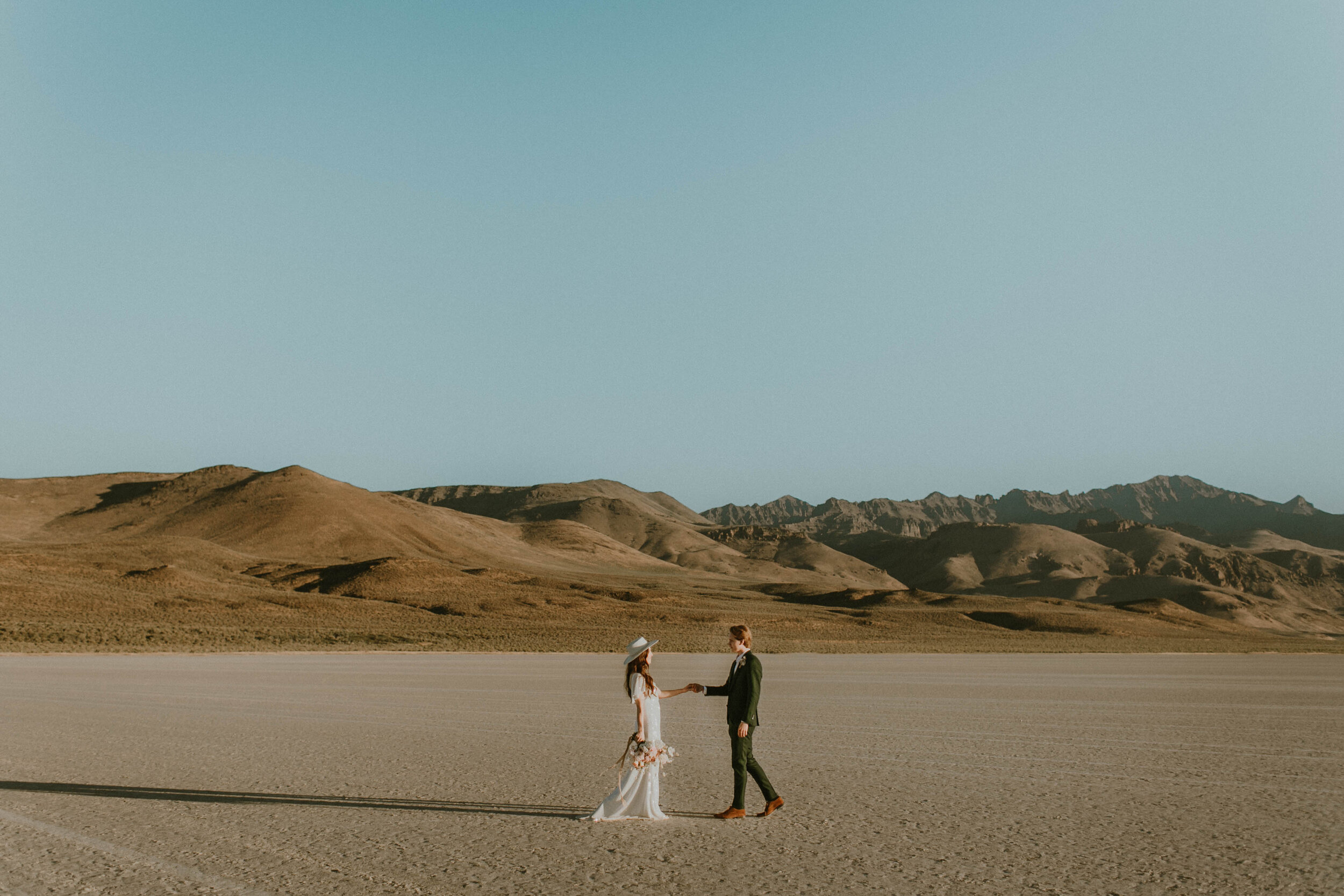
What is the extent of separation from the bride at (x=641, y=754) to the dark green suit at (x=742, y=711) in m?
0.33

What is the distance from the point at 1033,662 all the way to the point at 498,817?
112 feet

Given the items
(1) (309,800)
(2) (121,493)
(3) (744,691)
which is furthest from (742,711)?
(2) (121,493)

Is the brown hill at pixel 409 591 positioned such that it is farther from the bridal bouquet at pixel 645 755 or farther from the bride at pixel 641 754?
the bridal bouquet at pixel 645 755

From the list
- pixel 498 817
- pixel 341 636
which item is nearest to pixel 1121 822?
pixel 498 817

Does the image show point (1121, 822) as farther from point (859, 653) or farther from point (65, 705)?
point (859, 653)

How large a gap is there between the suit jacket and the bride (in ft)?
1.07

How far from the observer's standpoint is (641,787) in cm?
872

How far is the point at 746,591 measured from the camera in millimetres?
129375

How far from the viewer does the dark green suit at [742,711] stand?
8.45 metres

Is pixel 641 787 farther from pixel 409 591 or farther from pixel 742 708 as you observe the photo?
pixel 409 591

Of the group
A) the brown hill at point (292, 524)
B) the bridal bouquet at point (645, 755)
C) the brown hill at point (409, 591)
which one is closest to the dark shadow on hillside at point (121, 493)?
the brown hill at point (292, 524)

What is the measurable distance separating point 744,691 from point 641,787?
1237 mm

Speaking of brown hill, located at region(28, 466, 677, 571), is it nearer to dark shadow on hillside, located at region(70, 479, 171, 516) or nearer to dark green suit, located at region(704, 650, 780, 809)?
dark shadow on hillside, located at region(70, 479, 171, 516)

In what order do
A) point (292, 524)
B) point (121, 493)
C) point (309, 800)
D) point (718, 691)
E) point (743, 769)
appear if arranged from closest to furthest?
point (743, 769) < point (718, 691) < point (309, 800) < point (292, 524) < point (121, 493)
